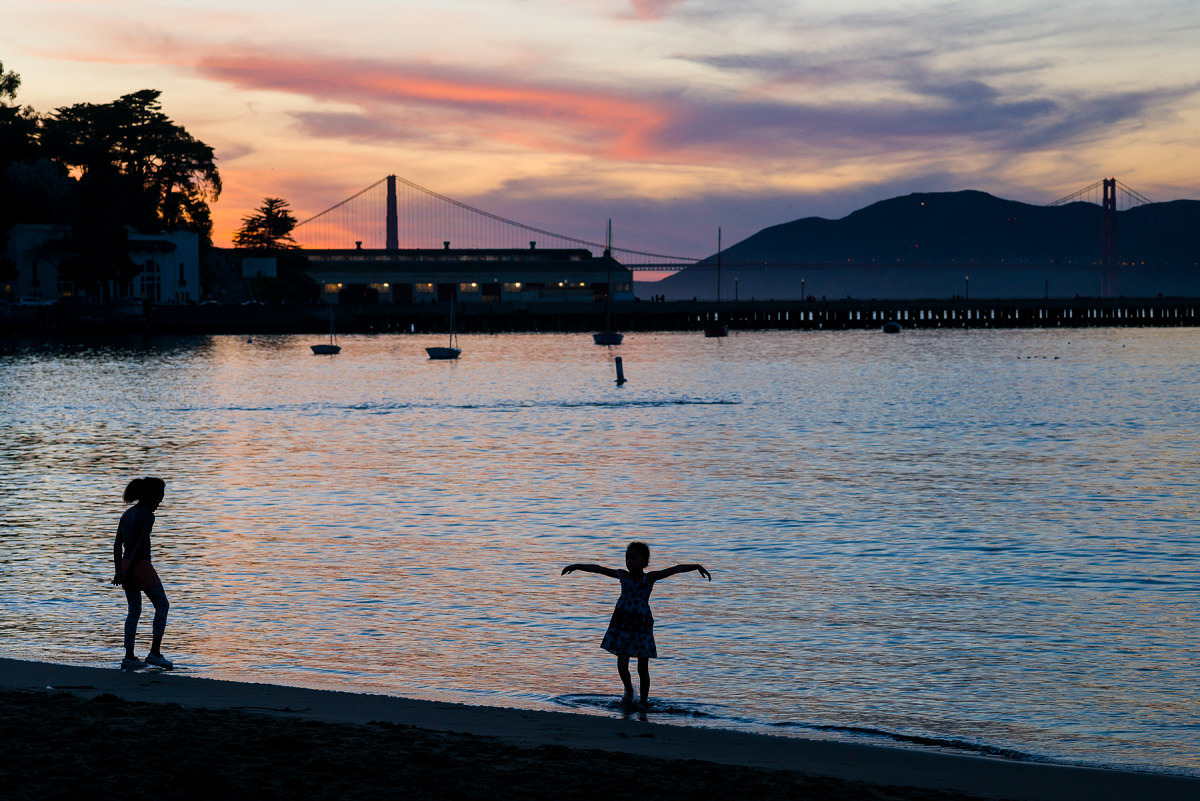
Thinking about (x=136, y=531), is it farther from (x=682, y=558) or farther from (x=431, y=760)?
(x=682, y=558)

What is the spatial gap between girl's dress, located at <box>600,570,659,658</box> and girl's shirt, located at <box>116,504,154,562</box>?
455 centimetres

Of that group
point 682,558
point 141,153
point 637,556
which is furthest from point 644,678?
point 141,153

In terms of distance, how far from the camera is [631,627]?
11953 millimetres

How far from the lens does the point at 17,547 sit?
72.8 ft

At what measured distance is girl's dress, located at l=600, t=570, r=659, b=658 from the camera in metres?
11.8

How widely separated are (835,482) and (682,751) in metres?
24.2

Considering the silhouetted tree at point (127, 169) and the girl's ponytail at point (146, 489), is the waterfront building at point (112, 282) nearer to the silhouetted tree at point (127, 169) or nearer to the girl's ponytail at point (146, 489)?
the silhouetted tree at point (127, 169)

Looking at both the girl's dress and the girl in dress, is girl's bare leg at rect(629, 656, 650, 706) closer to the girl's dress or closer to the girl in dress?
the girl in dress

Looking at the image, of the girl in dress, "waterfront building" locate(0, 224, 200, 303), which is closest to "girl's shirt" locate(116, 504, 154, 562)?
the girl in dress

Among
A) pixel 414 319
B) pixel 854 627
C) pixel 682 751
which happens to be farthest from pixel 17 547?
pixel 414 319

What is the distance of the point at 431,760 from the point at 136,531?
520 cm

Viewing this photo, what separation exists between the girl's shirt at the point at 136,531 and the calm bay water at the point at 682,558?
143 centimetres

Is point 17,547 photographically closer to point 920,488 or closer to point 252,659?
point 252,659

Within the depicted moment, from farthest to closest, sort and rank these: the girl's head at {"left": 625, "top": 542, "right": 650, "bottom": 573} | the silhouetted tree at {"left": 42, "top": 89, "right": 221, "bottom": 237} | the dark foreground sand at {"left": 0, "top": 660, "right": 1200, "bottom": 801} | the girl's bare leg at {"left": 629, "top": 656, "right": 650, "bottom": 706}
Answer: the silhouetted tree at {"left": 42, "top": 89, "right": 221, "bottom": 237} < the girl's bare leg at {"left": 629, "top": 656, "right": 650, "bottom": 706} < the girl's head at {"left": 625, "top": 542, "right": 650, "bottom": 573} < the dark foreground sand at {"left": 0, "top": 660, "right": 1200, "bottom": 801}
